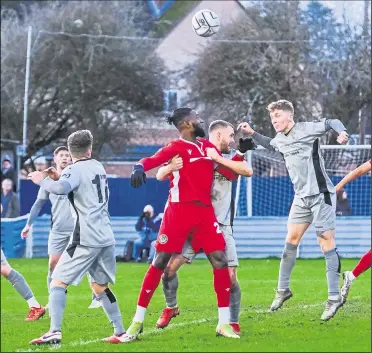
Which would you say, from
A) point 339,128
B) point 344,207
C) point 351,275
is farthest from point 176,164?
point 344,207

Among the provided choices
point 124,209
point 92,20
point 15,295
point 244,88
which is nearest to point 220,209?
point 15,295

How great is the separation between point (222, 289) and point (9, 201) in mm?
16543

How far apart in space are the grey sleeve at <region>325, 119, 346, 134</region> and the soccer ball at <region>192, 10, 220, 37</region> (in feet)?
13.8

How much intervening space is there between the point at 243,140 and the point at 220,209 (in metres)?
0.72

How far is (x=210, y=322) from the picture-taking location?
38.9ft

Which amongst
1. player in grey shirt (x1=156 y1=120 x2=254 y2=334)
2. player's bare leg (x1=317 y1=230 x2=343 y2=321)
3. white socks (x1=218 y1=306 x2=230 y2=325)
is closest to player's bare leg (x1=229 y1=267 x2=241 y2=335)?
player in grey shirt (x1=156 y1=120 x2=254 y2=334)

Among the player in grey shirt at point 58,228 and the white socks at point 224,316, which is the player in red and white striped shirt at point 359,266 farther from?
the player in grey shirt at point 58,228

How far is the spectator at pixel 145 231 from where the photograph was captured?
25219 millimetres

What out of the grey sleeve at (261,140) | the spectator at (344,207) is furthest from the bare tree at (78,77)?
the grey sleeve at (261,140)

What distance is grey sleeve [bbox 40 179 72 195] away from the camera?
9875 millimetres

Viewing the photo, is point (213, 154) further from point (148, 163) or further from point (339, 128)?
point (339, 128)

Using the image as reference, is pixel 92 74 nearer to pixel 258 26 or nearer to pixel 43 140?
pixel 43 140

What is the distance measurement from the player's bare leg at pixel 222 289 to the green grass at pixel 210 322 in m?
0.14

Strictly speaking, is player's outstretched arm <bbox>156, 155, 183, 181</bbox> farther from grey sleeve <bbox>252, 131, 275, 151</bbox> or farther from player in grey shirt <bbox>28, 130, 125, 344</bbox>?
grey sleeve <bbox>252, 131, 275, 151</bbox>
